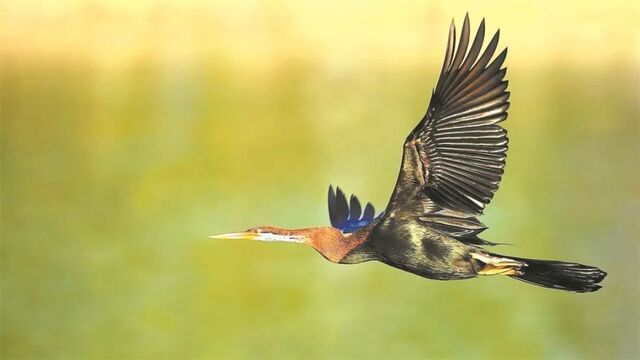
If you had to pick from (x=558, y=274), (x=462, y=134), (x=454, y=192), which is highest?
(x=462, y=134)

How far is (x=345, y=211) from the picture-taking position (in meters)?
2.68

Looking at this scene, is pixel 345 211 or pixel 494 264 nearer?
pixel 494 264

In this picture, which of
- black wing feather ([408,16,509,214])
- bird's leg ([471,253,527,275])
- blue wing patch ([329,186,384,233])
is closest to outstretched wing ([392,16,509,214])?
black wing feather ([408,16,509,214])

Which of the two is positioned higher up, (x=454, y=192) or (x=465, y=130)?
(x=465, y=130)

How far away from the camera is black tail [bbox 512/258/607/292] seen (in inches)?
88.2

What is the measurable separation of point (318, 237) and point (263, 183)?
1.96 ft

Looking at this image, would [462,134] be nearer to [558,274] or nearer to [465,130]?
[465,130]

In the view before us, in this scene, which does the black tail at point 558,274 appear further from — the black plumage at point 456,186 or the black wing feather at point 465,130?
the black wing feather at point 465,130

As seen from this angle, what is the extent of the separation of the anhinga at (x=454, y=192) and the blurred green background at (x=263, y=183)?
1.65 feet

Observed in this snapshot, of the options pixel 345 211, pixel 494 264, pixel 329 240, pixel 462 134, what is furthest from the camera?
pixel 345 211

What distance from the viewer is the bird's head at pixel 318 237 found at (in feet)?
7.61

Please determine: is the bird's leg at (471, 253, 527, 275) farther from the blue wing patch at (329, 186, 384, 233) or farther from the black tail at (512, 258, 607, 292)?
the blue wing patch at (329, 186, 384, 233)

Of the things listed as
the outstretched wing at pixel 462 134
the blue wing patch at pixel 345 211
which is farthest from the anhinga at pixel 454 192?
the blue wing patch at pixel 345 211

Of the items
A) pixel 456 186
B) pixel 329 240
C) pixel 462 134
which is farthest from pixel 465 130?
pixel 329 240
